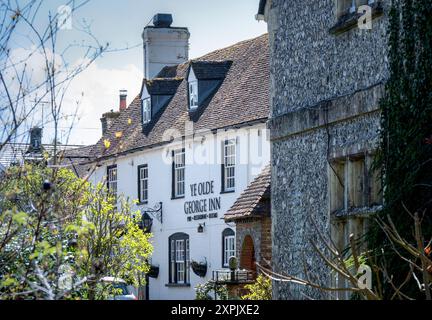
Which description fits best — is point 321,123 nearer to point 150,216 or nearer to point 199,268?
point 199,268

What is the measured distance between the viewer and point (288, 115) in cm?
1568

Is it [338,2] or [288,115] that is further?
[288,115]

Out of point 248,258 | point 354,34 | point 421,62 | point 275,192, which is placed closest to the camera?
point 421,62

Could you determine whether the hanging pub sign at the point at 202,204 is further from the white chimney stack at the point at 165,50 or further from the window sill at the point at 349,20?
the window sill at the point at 349,20

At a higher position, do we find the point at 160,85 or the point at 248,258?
the point at 160,85

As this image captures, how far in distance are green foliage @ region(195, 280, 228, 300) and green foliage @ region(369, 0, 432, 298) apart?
13626 mm

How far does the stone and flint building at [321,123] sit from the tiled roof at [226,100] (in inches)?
512

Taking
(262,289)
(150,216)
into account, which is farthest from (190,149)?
(262,289)

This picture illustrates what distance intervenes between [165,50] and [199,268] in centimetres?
1154

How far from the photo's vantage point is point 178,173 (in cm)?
3531

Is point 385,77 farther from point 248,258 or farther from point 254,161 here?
point 254,161

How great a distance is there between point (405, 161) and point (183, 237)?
2303cm
